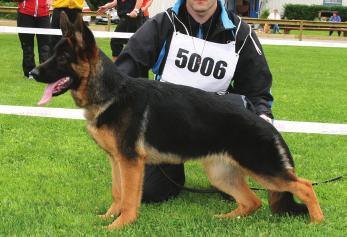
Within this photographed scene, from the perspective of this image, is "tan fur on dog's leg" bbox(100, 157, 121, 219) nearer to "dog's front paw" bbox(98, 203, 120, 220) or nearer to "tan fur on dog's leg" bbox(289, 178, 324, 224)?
"dog's front paw" bbox(98, 203, 120, 220)

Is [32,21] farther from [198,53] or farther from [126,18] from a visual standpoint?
[198,53]

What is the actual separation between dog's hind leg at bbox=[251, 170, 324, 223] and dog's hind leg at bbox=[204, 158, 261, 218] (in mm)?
308

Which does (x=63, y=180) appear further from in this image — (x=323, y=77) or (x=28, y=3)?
(x=323, y=77)

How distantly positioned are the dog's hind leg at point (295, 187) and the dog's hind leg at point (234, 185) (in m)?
0.31

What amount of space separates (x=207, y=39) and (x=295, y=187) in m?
1.52

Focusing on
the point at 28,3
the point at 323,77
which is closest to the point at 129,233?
the point at 28,3

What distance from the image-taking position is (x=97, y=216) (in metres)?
3.62

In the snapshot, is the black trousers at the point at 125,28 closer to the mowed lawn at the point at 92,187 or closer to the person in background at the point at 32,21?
the person in background at the point at 32,21

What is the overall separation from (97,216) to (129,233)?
44 cm

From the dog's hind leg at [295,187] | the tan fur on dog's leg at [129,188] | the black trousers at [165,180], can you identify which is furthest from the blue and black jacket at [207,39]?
the tan fur on dog's leg at [129,188]

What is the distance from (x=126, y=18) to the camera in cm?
998

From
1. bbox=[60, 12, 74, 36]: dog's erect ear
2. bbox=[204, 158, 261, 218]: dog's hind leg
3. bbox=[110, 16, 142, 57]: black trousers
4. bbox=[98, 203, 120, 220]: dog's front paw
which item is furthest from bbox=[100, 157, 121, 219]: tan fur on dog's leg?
bbox=[110, 16, 142, 57]: black trousers

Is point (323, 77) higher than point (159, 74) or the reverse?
the reverse

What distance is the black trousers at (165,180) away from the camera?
160 inches
